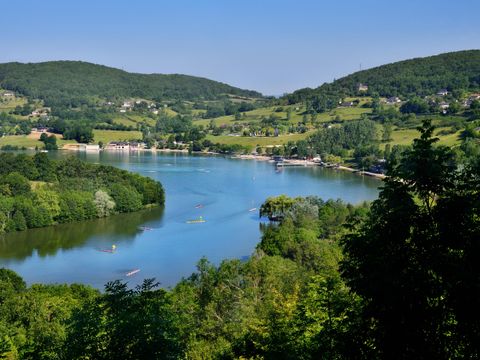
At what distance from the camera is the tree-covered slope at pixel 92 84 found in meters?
134

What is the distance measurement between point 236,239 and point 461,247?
78.6ft

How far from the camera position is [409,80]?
104938mm

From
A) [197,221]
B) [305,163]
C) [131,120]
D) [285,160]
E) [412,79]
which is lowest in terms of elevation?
[197,221]

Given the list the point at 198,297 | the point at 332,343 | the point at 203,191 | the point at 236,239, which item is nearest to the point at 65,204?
the point at 236,239

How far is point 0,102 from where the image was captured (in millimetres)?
117438

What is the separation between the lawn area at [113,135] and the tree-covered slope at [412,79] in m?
30.9

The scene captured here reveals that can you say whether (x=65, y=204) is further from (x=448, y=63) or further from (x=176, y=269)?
(x=448, y=63)

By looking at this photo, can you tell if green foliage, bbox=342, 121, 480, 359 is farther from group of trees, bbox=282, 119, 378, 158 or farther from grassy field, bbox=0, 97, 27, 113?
grassy field, bbox=0, 97, 27, 113

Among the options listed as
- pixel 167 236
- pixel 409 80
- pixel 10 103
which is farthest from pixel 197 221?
pixel 10 103

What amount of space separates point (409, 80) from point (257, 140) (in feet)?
123

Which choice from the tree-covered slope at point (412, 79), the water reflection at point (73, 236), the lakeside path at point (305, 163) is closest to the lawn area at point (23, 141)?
the lakeside path at point (305, 163)

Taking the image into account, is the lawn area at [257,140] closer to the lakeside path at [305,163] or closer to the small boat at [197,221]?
the lakeside path at [305,163]

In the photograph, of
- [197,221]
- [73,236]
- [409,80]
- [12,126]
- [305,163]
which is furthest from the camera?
[409,80]

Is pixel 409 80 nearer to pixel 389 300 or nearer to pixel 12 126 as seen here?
pixel 12 126
